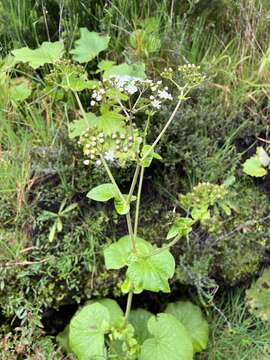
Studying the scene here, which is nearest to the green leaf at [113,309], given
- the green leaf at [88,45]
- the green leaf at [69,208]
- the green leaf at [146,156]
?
the green leaf at [69,208]

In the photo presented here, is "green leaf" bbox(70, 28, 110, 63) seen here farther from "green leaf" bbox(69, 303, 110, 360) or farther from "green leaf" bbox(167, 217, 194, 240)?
"green leaf" bbox(69, 303, 110, 360)

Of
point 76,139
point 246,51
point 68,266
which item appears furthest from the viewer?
point 246,51

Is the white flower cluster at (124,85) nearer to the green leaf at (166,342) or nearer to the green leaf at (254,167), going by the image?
the green leaf at (254,167)

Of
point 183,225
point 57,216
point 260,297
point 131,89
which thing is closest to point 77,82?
point 131,89

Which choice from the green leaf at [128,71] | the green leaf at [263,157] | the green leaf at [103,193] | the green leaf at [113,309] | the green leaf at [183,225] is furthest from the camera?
the green leaf at [263,157]

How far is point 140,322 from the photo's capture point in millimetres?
2082

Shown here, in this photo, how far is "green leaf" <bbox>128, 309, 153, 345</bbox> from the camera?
2.04 meters

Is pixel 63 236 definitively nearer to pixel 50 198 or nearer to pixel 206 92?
pixel 50 198

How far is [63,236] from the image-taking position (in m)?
2.06

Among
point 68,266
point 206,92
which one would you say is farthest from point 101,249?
point 206,92

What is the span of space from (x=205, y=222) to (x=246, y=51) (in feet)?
3.09

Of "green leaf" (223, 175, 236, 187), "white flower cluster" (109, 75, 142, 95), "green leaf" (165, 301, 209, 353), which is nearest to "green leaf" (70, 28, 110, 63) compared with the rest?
"white flower cluster" (109, 75, 142, 95)

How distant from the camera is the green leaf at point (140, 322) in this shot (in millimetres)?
2037

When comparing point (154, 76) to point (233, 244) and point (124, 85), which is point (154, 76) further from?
point (233, 244)
